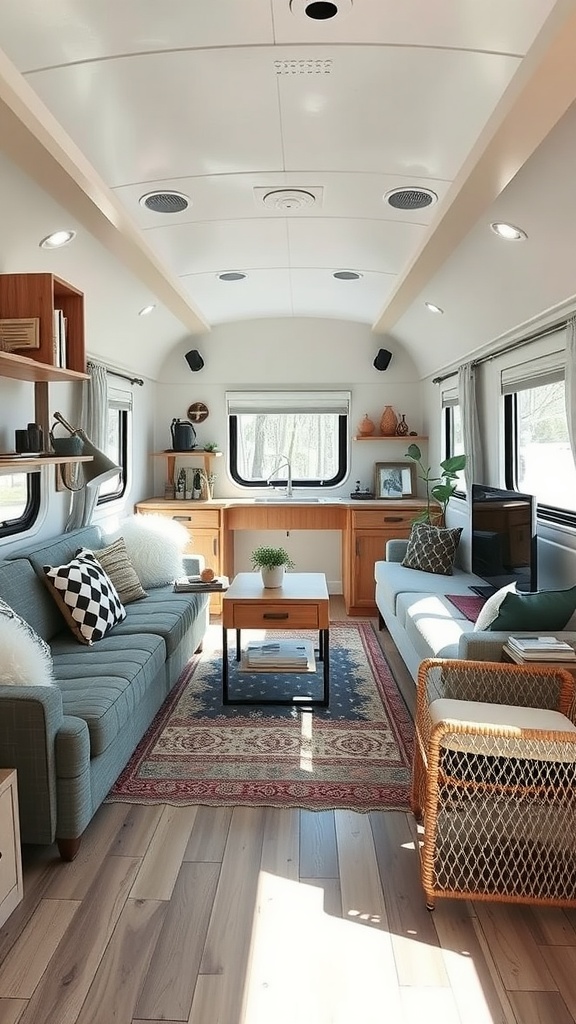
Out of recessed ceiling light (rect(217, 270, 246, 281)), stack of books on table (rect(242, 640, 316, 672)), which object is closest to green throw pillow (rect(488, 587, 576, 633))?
stack of books on table (rect(242, 640, 316, 672))

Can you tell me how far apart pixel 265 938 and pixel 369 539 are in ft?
13.7

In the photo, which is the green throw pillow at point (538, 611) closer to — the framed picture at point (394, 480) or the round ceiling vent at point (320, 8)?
the round ceiling vent at point (320, 8)

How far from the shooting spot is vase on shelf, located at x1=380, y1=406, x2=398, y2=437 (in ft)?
21.9

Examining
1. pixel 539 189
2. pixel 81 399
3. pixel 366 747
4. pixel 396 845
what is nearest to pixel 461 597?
pixel 366 747

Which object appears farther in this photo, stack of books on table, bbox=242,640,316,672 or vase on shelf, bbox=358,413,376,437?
vase on shelf, bbox=358,413,376,437

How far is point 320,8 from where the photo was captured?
1.92m

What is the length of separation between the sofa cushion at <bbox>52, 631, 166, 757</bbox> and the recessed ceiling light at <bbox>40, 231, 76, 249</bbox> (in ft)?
6.20

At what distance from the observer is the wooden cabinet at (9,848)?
2160mm

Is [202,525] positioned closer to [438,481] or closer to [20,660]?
[438,481]

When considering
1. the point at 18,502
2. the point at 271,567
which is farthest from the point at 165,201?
the point at 271,567

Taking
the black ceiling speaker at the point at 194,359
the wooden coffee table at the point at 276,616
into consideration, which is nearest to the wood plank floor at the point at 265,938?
the wooden coffee table at the point at 276,616

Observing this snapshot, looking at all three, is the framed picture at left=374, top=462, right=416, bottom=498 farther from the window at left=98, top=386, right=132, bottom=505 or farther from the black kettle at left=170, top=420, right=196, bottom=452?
the window at left=98, top=386, right=132, bottom=505

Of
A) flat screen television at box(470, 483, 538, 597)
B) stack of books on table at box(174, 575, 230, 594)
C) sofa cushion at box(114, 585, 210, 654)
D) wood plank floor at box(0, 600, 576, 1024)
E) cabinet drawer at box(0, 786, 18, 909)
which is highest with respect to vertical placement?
flat screen television at box(470, 483, 538, 597)

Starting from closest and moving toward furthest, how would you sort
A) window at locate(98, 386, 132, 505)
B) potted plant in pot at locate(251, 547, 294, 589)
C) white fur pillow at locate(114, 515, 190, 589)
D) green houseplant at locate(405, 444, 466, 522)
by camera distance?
potted plant in pot at locate(251, 547, 294, 589) < white fur pillow at locate(114, 515, 190, 589) < green houseplant at locate(405, 444, 466, 522) < window at locate(98, 386, 132, 505)
